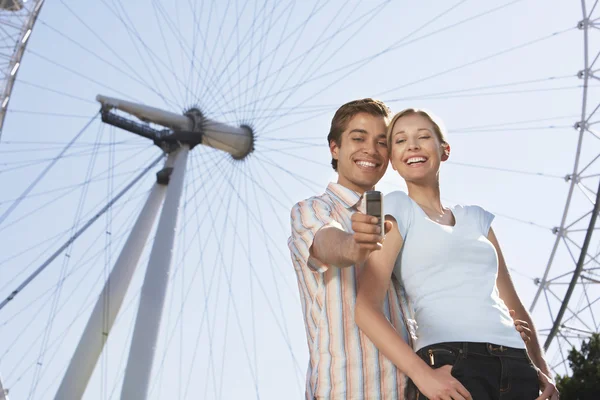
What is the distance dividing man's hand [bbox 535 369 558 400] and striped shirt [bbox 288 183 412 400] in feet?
2.36

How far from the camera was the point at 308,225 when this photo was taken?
415cm

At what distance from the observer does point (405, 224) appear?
398cm

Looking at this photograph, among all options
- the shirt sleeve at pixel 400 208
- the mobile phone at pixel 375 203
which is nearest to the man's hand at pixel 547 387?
the shirt sleeve at pixel 400 208

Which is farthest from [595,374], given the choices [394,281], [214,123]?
[394,281]

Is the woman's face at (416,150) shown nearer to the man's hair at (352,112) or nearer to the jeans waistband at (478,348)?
the man's hair at (352,112)

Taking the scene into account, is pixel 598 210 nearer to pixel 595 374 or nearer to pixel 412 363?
pixel 595 374

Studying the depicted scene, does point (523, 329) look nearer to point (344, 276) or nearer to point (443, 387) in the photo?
point (443, 387)

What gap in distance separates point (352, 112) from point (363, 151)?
0.27 meters

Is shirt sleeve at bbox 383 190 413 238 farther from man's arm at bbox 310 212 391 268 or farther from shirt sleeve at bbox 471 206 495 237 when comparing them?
shirt sleeve at bbox 471 206 495 237

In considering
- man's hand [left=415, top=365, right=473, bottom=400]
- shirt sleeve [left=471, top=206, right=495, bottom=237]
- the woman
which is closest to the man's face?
the woman

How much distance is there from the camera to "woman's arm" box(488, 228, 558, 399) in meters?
4.21

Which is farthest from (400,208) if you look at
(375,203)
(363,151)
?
(375,203)

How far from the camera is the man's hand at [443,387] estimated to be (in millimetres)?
3430

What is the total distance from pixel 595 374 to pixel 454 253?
Answer: 2428cm
